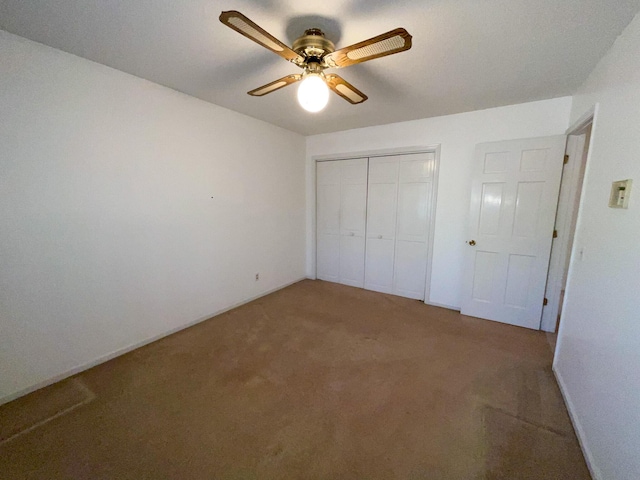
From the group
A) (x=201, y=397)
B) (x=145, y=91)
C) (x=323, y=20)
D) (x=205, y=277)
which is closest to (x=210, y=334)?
(x=205, y=277)

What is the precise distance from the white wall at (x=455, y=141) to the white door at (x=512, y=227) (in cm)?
18

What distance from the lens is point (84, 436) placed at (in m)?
1.48

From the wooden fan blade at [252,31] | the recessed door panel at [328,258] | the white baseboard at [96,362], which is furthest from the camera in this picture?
the recessed door panel at [328,258]

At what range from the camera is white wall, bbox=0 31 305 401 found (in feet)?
5.62

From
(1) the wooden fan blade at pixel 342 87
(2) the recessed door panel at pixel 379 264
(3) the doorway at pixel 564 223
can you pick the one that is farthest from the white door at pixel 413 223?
(1) the wooden fan blade at pixel 342 87

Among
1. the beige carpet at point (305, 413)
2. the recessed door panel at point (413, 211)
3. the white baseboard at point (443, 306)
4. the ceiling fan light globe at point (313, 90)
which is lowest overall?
the beige carpet at point (305, 413)

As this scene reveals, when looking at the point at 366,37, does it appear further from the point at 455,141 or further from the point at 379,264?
the point at 379,264

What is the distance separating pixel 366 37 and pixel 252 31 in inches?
33.5

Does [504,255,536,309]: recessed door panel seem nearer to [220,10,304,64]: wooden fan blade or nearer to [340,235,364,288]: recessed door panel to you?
[340,235,364,288]: recessed door panel

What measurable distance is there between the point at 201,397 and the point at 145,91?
8.64ft

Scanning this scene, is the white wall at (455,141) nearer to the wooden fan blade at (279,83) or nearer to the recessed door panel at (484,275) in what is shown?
the recessed door panel at (484,275)

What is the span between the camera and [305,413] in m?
1.67

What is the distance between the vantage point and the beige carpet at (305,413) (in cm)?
134

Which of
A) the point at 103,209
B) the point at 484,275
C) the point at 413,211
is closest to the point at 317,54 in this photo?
the point at 103,209
